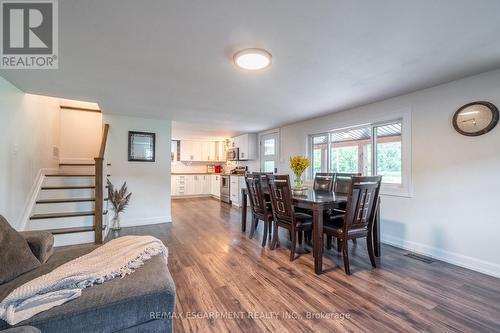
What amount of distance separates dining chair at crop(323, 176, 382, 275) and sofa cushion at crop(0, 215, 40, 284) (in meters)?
2.51

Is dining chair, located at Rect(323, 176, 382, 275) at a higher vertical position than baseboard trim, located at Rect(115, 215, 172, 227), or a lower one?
higher

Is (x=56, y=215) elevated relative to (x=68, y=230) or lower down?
elevated

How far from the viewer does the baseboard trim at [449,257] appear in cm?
232

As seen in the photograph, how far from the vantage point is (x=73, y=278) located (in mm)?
1163

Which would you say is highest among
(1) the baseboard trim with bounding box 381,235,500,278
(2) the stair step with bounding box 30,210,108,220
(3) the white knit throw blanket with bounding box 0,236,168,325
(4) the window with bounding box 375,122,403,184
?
(4) the window with bounding box 375,122,403,184

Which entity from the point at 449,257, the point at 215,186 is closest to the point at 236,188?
the point at 215,186

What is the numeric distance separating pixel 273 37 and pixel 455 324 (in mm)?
2478

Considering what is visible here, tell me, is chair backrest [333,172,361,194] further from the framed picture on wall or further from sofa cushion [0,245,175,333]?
the framed picture on wall

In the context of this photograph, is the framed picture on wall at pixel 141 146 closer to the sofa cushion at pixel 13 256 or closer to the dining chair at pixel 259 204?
the dining chair at pixel 259 204

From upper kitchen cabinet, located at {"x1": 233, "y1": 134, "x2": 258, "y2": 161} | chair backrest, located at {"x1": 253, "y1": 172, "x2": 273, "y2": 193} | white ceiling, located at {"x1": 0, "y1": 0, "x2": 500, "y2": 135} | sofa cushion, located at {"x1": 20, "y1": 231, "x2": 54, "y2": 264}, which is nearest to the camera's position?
white ceiling, located at {"x1": 0, "y1": 0, "x2": 500, "y2": 135}

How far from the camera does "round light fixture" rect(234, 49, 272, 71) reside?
1.87m

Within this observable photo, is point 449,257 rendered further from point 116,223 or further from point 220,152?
point 220,152

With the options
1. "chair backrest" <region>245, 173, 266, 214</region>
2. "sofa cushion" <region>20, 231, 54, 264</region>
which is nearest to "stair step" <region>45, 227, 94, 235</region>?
"sofa cushion" <region>20, 231, 54, 264</region>

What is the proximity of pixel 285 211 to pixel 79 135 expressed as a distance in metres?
4.53
